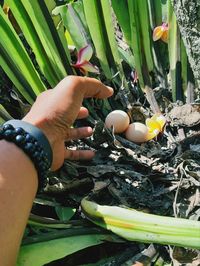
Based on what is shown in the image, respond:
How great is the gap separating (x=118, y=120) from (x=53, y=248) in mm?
450

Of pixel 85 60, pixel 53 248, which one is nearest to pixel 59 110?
pixel 53 248

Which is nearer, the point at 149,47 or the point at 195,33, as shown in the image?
the point at 195,33

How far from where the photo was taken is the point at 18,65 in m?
1.46

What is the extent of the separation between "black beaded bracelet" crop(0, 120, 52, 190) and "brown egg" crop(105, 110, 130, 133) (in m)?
0.39

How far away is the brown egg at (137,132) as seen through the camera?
137 centimetres

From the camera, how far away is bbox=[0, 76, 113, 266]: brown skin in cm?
90

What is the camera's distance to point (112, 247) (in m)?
1.11

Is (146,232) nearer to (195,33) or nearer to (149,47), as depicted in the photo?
(195,33)

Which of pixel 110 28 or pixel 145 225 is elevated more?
pixel 110 28

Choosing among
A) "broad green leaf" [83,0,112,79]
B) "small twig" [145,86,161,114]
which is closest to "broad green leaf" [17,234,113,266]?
"small twig" [145,86,161,114]

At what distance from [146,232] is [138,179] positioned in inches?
9.7

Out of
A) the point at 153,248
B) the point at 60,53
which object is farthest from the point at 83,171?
the point at 60,53

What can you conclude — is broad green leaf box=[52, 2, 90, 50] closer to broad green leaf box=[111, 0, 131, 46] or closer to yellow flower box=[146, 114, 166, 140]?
broad green leaf box=[111, 0, 131, 46]

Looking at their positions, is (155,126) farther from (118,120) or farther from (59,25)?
(59,25)
